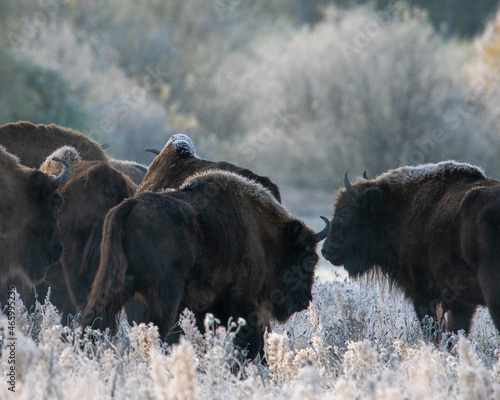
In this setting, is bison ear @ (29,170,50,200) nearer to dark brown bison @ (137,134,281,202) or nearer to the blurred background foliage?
dark brown bison @ (137,134,281,202)

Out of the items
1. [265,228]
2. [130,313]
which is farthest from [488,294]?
[130,313]

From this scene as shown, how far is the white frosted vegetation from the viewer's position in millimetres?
3850

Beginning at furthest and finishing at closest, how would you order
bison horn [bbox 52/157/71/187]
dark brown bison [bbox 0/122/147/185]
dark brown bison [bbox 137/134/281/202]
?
dark brown bison [bbox 0/122/147/185] → dark brown bison [bbox 137/134/281/202] → bison horn [bbox 52/157/71/187]

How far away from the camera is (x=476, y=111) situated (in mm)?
24984

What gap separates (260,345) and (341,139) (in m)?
19.1

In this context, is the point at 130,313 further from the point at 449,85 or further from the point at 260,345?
the point at 449,85

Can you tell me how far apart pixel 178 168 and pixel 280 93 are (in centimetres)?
2012

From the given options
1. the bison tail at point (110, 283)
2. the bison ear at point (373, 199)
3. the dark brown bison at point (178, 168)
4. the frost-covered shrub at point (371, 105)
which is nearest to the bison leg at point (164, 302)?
the bison tail at point (110, 283)

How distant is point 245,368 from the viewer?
5195mm

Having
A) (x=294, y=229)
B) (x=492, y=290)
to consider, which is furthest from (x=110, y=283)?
(x=492, y=290)

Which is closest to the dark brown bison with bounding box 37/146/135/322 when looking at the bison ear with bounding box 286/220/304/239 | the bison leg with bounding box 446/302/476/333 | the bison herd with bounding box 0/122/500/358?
the bison herd with bounding box 0/122/500/358

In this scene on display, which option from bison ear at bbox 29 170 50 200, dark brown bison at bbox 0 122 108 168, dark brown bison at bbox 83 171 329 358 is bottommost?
dark brown bison at bbox 83 171 329 358

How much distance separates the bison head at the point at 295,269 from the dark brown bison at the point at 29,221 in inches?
79.4

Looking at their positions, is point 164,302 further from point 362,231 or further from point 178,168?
point 362,231
